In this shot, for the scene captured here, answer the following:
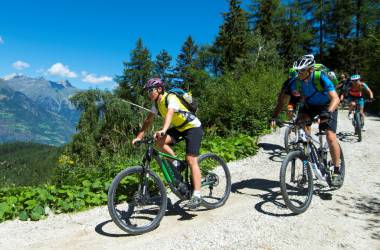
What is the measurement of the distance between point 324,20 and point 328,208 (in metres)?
45.6

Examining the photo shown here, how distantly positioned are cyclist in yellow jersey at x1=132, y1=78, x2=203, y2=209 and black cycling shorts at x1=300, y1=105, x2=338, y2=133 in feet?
7.21

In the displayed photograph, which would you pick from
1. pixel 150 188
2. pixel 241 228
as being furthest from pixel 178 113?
pixel 241 228

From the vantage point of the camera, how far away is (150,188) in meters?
5.43

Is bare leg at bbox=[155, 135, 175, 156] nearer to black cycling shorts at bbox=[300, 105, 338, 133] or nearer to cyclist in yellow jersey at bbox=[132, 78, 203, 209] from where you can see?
→ cyclist in yellow jersey at bbox=[132, 78, 203, 209]

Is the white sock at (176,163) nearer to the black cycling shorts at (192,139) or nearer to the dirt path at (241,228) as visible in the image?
the black cycling shorts at (192,139)

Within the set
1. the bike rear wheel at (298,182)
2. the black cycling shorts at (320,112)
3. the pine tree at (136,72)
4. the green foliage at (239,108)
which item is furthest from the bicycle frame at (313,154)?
the pine tree at (136,72)

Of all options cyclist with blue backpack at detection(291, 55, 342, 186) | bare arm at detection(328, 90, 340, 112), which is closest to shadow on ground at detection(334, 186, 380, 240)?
cyclist with blue backpack at detection(291, 55, 342, 186)

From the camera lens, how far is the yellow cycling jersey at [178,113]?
534cm

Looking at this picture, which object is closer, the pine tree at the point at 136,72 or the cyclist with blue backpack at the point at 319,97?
the cyclist with blue backpack at the point at 319,97

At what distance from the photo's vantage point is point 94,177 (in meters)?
7.30

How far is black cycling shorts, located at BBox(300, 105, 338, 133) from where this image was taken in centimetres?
617

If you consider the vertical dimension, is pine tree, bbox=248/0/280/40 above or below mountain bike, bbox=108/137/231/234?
above

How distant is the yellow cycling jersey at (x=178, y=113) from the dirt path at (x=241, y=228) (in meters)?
1.52

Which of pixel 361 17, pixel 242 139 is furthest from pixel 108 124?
pixel 361 17
